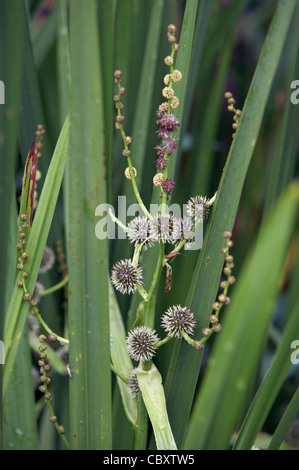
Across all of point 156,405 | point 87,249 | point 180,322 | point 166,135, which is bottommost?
point 156,405

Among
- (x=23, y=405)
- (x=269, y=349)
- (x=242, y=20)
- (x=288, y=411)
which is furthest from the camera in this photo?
(x=242, y=20)

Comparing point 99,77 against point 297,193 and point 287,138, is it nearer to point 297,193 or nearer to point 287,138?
point 297,193

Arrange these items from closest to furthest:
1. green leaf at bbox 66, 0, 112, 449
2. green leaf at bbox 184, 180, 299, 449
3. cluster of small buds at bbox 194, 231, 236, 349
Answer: green leaf at bbox 184, 180, 299, 449 < green leaf at bbox 66, 0, 112, 449 < cluster of small buds at bbox 194, 231, 236, 349

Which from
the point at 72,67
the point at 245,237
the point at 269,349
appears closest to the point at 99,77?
the point at 72,67

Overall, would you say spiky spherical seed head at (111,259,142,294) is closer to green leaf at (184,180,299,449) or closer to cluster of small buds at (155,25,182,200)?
cluster of small buds at (155,25,182,200)

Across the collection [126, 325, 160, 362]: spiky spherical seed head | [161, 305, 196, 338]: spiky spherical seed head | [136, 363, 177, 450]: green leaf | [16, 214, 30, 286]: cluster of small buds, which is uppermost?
[16, 214, 30, 286]: cluster of small buds

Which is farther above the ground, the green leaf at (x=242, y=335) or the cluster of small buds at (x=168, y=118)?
the cluster of small buds at (x=168, y=118)

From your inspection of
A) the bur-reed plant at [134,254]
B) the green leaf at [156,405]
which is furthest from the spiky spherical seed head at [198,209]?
the green leaf at [156,405]

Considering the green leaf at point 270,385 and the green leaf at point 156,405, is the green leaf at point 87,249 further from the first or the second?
the green leaf at point 270,385

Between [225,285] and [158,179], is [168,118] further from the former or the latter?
[225,285]

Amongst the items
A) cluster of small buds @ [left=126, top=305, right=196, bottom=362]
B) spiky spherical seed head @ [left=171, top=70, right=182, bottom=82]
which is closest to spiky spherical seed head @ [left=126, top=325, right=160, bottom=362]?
cluster of small buds @ [left=126, top=305, right=196, bottom=362]

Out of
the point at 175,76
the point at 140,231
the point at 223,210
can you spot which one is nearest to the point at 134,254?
the point at 140,231
